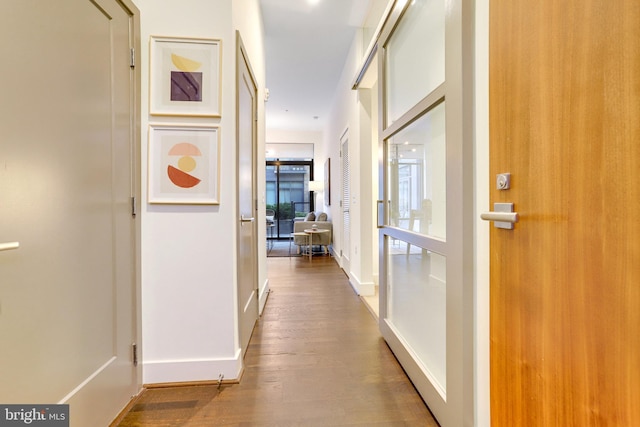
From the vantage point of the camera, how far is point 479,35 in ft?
3.52

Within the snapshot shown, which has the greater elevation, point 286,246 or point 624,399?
point 624,399

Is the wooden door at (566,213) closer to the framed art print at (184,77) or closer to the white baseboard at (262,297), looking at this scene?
the framed art print at (184,77)

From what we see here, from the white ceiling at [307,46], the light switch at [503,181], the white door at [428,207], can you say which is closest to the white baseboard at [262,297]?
the white door at [428,207]

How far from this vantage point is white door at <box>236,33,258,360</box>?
1884mm

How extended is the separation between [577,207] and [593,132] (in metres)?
0.19

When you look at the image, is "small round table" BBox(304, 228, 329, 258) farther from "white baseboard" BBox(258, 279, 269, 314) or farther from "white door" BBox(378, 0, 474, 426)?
"white door" BBox(378, 0, 474, 426)

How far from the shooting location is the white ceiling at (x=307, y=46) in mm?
2914

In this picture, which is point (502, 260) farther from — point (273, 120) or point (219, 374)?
point (273, 120)

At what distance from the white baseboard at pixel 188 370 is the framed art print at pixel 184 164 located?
99 centimetres

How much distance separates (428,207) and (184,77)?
168cm

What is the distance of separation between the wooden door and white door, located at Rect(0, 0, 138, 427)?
1.69 meters

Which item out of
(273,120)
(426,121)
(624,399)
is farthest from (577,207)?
(273,120)

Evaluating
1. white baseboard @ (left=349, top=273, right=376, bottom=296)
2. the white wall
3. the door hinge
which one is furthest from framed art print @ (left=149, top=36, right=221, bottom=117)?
white baseboard @ (left=349, top=273, right=376, bottom=296)

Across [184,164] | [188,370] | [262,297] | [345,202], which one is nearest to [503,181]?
[184,164]
